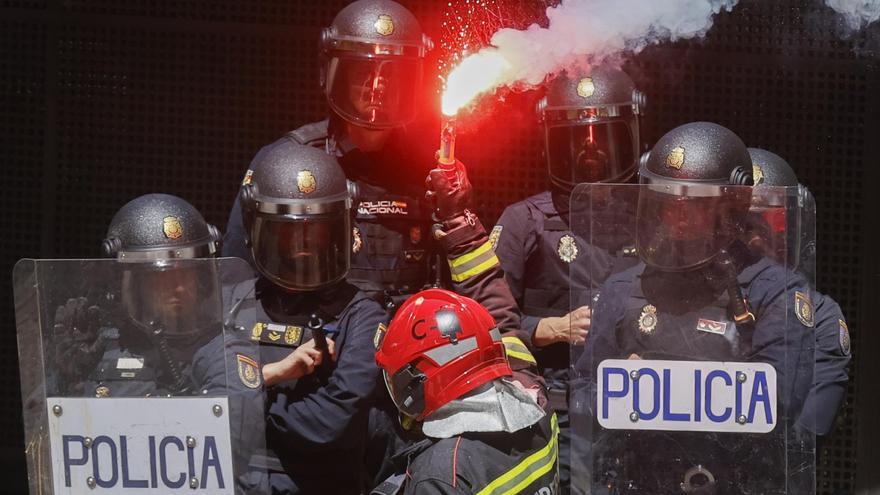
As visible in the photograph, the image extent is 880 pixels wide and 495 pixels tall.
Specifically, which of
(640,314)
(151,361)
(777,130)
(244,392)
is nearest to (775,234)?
(640,314)

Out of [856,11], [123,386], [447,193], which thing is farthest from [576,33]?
[123,386]

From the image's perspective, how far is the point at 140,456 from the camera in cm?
364

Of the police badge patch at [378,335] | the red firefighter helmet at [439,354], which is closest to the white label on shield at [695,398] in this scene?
the red firefighter helmet at [439,354]

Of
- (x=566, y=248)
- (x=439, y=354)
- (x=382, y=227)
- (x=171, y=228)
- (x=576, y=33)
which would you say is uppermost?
(x=576, y=33)

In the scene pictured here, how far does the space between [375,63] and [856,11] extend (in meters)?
2.90

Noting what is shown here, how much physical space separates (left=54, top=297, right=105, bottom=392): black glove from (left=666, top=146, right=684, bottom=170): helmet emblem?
1.99 meters

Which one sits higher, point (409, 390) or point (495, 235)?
point (495, 235)

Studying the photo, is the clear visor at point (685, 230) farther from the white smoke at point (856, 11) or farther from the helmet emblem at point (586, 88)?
the white smoke at point (856, 11)

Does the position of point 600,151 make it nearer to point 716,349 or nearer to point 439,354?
point 439,354

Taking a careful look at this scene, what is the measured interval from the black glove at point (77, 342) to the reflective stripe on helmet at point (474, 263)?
169cm

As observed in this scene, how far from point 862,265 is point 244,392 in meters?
4.28

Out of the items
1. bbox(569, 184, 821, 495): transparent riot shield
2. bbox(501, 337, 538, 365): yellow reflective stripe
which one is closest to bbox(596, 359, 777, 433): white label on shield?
bbox(569, 184, 821, 495): transparent riot shield

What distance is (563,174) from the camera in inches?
213

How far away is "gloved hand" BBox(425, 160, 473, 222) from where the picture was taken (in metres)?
5.04
